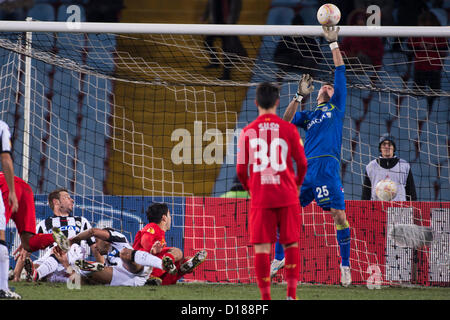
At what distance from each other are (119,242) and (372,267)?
9.89ft

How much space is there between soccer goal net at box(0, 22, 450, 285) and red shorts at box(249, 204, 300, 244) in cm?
310

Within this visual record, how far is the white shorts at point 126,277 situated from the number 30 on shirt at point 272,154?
282 cm

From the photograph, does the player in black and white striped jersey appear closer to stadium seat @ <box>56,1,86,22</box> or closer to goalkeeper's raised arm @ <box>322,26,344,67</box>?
goalkeeper's raised arm @ <box>322,26,344,67</box>

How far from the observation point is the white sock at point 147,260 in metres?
6.91

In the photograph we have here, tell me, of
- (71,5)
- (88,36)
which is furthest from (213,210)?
(71,5)

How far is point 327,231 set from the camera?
8.12m

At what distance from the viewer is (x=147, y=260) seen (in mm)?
6910

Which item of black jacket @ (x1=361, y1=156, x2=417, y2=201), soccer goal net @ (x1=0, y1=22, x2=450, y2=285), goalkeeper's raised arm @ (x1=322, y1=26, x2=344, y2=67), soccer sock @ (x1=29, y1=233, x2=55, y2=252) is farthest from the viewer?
black jacket @ (x1=361, y1=156, x2=417, y2=201)

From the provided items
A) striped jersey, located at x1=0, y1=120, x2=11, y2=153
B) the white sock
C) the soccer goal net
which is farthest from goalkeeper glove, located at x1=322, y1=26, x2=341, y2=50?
striped jersey, located at x1=0, y1=120, x2=11, y2=153

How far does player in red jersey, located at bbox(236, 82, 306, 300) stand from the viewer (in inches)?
187

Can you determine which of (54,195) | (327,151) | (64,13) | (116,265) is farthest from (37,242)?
(64,13)

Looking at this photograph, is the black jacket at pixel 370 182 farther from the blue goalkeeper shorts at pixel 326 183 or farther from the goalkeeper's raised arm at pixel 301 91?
the goalkeeper's raised arm at pixel 301 91

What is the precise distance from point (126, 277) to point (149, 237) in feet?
1.60
